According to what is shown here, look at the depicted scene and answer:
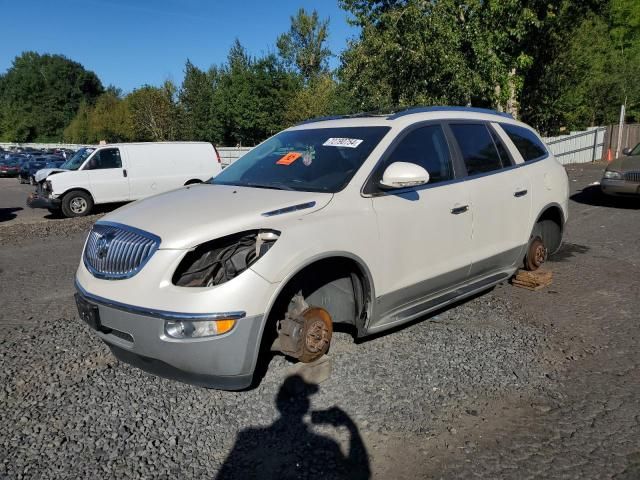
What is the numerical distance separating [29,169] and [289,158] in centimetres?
2936

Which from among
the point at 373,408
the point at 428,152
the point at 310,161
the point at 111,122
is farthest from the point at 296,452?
the point at 111,122

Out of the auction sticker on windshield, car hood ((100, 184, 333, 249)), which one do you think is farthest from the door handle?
car hood ((100, 184, 333, 249))

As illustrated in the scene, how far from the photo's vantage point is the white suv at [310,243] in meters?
2.84

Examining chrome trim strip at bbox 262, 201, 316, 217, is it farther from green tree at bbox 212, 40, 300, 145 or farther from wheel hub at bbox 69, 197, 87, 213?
green tree at bbox 212, 40, 300, 145

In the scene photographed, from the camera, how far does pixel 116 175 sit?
45.1ft

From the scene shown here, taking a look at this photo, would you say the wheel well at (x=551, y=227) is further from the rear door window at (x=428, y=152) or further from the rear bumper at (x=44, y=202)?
the rear bumper at (x=44, y=202)

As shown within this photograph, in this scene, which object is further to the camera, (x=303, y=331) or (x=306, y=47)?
(x=306, y=47)

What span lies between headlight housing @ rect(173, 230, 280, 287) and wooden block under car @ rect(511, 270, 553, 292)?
3.39 meters

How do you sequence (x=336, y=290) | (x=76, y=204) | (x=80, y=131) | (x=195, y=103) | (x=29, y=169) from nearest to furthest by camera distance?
(x=336, y=290) → (x=76, y=204) → (x=29, y=169) → (x=195, y=103) → (x=80, y=131)

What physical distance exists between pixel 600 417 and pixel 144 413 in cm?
279

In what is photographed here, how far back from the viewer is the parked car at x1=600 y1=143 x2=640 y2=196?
393 inches

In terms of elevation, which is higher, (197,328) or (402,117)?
(402,117)

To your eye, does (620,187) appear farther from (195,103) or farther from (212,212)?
(195,103)

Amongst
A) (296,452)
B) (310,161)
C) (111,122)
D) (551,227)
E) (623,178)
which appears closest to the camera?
(296,452)
